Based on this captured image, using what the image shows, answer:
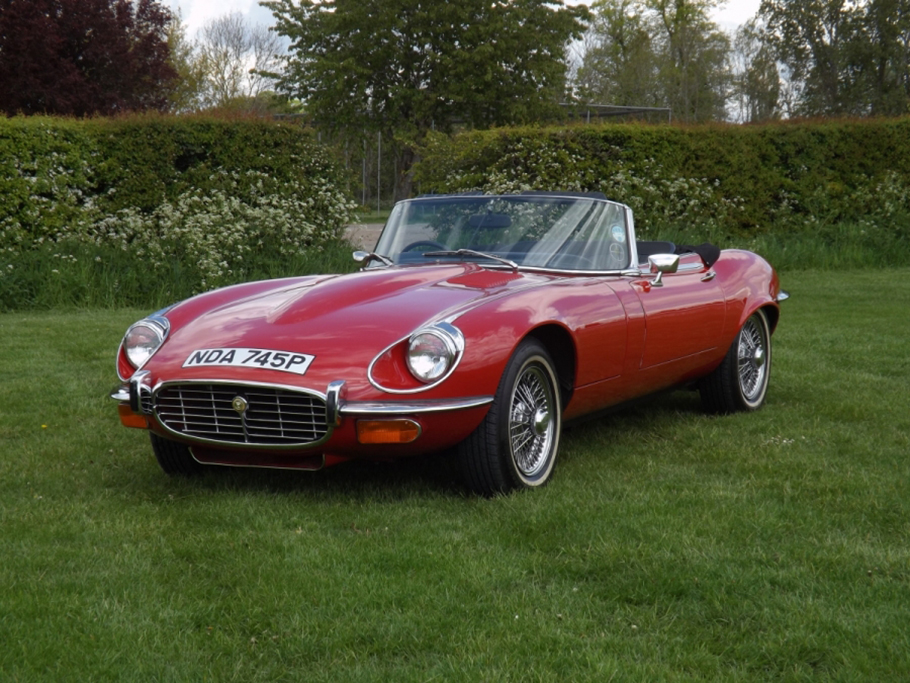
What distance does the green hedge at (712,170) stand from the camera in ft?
49.0

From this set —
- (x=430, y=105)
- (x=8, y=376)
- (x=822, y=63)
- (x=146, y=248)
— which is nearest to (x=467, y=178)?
(x=146, y=248)

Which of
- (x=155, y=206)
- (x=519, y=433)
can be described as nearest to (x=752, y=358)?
(x=519, y=433)

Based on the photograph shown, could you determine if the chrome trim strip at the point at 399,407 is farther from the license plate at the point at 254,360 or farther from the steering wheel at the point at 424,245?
the steering wheel at the point at 424,245

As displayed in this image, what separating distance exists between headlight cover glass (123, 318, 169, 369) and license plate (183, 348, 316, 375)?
447 millimetres

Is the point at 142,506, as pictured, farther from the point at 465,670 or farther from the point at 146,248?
the point at 146,248

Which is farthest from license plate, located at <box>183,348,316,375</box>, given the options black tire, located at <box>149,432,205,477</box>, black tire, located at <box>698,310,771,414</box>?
black tire, located at <box>698,310,771,414</box>

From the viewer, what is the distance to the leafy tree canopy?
3173 cm

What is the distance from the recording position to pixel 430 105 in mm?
31969

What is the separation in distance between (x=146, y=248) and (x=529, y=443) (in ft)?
27.5

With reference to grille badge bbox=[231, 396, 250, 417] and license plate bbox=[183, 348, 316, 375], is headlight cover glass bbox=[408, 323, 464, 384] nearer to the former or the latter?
license plate bbox=[183, 348, 316, 375]

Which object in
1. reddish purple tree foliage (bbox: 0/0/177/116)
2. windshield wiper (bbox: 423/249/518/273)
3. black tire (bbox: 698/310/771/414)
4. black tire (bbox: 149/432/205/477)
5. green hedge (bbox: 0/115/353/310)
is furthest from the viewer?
reddish purple tree foliage (bbox: 0/0/177/116)

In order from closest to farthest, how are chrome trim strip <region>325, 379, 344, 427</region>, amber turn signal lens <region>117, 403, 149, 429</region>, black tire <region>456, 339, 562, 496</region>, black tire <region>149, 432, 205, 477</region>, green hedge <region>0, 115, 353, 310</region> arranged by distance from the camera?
chrome trim strip <region>325, 379, 344, 427</region>, black tire <region>456, 339, 562, 496</region>, amber turn signal lens <region>117, 403, 149, 429</region>, black tire <region>149, 432, 205, 477</region>, green hedge <region>0, 115, 353, 310</region>

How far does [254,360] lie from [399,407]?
0.58m

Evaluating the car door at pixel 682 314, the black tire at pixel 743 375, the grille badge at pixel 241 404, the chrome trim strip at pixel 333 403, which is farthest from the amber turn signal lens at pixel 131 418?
the black tire at pixel 743 375
